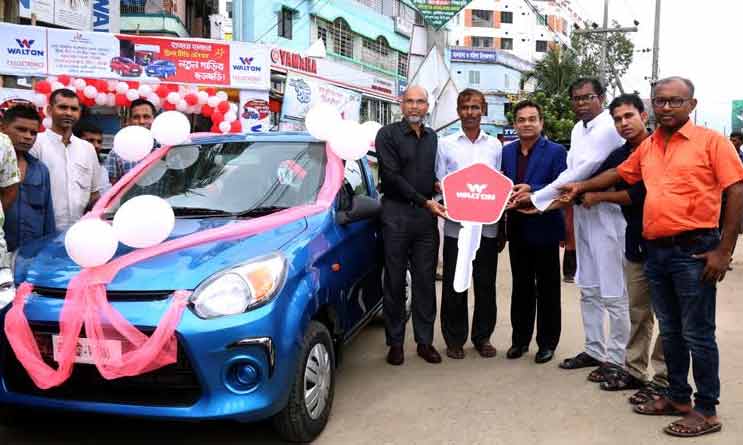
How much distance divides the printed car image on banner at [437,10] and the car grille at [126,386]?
27.8 feet

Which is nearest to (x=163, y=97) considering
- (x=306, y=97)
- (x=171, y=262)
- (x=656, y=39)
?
(x=306, y=97)

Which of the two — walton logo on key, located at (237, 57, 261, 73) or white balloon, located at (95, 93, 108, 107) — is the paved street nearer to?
white balloon, located at (95, 93, 108, 107)

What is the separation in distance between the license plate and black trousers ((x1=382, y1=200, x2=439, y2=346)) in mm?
2084

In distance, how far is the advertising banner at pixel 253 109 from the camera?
1439 cm

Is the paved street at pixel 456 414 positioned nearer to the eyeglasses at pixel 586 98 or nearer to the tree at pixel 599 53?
the eyeglasses at pixel 586 98

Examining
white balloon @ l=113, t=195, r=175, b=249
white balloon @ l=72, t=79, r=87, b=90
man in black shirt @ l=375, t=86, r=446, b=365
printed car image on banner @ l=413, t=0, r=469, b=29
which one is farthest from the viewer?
white balloon @ l=72, t=79, r=87, b=90

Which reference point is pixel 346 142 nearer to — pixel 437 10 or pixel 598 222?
pixel 598 222

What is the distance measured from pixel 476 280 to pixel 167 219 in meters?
2.44

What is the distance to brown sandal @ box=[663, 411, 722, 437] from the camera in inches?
131

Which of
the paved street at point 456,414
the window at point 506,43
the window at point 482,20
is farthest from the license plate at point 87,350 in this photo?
the window at point 506,43

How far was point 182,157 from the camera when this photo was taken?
4.16 m

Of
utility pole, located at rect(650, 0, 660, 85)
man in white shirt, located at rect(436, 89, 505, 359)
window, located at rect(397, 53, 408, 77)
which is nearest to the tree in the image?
utility pole, located at rect(650, 0, 660, 85)

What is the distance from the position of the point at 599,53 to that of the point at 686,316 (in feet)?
108

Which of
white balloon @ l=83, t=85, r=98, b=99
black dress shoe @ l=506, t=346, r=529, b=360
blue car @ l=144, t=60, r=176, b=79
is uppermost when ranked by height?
blue car @ l=144, t=60, r=176, b=79
